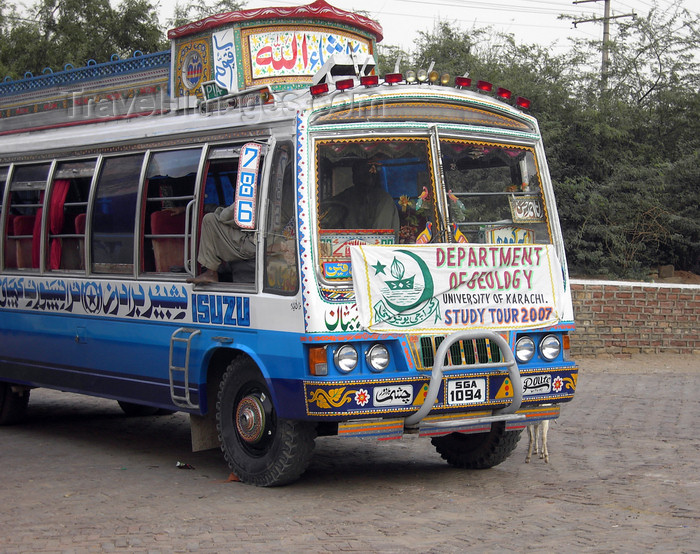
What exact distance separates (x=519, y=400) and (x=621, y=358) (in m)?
9.43

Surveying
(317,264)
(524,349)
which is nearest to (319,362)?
(317,264)

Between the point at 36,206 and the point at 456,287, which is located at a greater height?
the point at 36,206

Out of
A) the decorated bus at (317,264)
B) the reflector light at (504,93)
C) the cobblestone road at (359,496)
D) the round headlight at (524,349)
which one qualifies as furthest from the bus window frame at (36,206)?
the round headlight at (524,349)

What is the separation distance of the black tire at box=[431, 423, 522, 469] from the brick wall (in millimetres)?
7778

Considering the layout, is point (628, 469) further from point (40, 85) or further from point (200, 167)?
point (40, 85)

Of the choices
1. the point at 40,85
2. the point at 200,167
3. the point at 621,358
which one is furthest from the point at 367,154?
the point at 621,358

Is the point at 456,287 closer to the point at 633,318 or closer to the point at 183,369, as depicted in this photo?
the point at 183,369

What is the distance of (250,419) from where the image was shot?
7340 mm

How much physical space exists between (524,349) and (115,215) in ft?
12.0

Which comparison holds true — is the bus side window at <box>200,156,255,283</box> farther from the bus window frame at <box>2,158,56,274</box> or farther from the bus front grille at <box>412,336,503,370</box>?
the bus window frame at <box>2,158,56,274</box>

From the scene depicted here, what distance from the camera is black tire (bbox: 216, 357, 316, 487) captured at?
23.1 feet

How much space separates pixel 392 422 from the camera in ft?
22.4

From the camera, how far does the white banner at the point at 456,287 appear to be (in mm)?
6809

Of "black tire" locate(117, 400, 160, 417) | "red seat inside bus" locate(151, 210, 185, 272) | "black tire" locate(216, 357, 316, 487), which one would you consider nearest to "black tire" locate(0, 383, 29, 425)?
"black tire" locate(117, 400, 160, 417)
